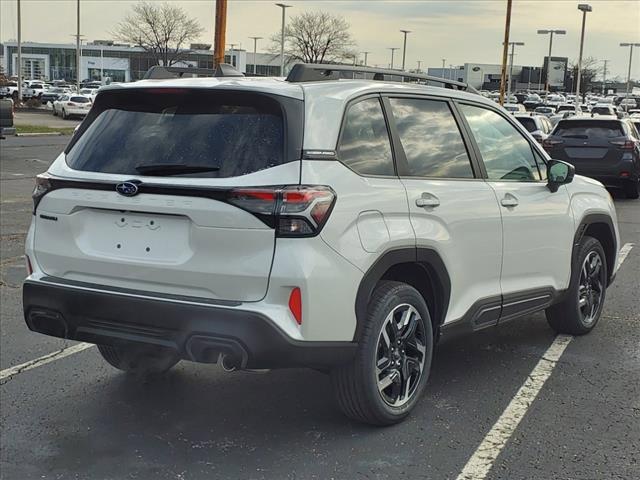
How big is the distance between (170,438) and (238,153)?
4.90 ft

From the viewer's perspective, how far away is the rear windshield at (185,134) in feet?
11.9

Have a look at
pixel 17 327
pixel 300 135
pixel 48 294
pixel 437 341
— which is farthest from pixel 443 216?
pixel 17 327

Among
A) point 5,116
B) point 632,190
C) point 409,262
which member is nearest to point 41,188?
point 409,262

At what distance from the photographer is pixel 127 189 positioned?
3713 millimetres

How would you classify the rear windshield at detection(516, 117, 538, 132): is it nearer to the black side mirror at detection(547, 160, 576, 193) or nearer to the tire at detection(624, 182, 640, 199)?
the tire at detection(624, 182, 640, 199)

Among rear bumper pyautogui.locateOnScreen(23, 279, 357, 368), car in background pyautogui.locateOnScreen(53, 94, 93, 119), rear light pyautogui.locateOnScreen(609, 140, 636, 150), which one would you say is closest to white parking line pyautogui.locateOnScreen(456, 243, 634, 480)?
rear bumper pyautogui.locateOnScreen(23, 279, 357, 368)

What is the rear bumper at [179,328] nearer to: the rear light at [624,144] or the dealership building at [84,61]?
the rear light at [624,144]

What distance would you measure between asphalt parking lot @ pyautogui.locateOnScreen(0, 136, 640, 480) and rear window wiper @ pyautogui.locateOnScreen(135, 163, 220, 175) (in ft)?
4.39

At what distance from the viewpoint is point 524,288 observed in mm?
5008

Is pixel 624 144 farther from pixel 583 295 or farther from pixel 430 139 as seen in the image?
pixel 430 139

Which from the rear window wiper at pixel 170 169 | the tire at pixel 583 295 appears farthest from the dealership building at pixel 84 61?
the rear window wiper at pixel 170 169

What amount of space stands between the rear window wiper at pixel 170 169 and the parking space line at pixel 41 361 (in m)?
2.00

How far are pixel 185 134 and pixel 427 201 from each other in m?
1.28

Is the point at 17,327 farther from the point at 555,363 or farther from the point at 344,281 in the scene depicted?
the point at 555,363
